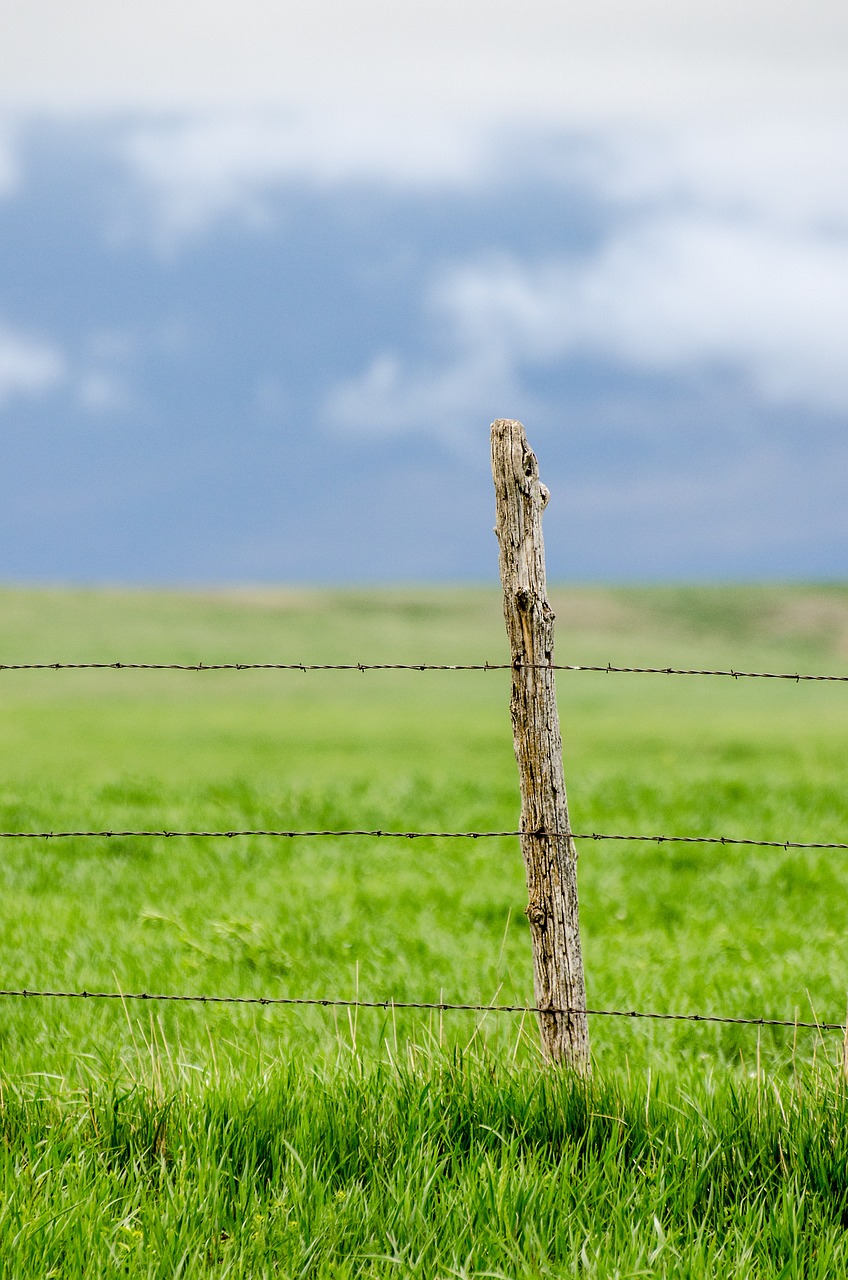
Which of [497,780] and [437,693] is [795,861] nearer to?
[497,780]

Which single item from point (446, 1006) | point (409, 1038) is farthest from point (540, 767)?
point (409, 1038)

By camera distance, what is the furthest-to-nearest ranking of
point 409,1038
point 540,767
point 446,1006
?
point 409,1038
point 446,1006
point 540,767

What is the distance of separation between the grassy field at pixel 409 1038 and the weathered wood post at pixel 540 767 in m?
0.23

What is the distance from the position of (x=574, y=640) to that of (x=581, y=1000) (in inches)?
2326

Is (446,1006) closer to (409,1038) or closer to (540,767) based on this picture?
(409,1038)

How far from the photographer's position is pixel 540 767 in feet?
16.0

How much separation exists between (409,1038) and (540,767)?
1753 mm

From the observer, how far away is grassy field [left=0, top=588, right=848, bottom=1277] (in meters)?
3.90

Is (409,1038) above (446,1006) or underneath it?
underneath

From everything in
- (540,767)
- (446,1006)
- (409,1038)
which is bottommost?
(409,1038)

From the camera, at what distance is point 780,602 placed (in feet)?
247

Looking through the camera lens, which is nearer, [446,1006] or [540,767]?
[540,767]

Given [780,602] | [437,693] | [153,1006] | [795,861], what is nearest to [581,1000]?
[153,1006]

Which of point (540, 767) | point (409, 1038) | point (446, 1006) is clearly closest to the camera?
point (540, 767)
